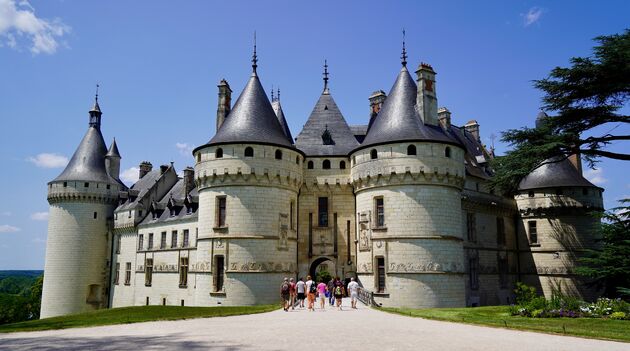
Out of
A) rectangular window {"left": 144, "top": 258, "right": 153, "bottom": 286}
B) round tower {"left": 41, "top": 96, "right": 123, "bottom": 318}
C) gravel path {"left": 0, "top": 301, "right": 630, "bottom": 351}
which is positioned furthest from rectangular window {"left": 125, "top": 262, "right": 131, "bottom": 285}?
gravel path {"left": 0, "top": 301, "right": 630, "bottom": 351}

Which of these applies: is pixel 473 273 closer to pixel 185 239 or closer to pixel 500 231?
pixel 500 231

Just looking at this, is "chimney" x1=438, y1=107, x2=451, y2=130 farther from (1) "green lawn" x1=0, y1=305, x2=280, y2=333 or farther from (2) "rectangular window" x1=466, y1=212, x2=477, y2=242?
(1) "green lawn" x1=0, y1=305, x2=280, y2=333

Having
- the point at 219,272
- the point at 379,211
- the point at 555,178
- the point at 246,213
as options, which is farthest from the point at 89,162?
the point at 555,178

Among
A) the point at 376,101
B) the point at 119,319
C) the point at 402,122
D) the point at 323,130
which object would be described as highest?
the point at 376,101

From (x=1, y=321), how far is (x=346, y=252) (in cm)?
4908

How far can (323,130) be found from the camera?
33844mm

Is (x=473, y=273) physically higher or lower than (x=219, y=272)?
lower

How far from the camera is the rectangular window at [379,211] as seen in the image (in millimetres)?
27598

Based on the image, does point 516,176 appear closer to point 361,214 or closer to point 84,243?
point 361,214

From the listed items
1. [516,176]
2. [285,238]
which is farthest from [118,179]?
[516,176]

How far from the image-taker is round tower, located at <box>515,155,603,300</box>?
36.1 metres

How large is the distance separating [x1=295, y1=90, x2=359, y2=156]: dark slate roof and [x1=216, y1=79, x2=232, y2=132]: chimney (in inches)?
227

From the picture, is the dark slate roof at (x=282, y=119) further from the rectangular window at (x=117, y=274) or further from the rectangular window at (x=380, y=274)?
the rectangular window at (x=117, y=274)

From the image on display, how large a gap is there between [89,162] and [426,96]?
32.7 meters
